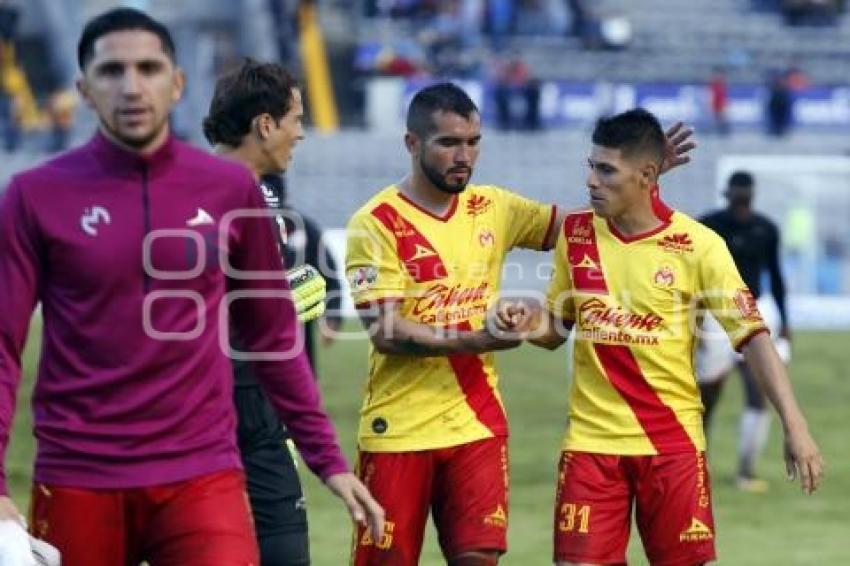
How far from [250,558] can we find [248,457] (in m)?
1.76

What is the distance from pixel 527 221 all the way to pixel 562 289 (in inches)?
14.9

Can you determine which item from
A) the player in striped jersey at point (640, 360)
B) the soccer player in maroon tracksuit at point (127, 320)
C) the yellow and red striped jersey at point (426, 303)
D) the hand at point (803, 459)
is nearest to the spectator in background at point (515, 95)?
the yellow and red striped jersey at point (426, 303)

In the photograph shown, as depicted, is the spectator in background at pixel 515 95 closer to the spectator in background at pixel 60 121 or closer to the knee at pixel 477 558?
the spectator in background at pixel 60 121

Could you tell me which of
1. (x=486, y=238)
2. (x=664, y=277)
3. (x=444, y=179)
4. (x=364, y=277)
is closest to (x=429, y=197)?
(x=444, y=179)

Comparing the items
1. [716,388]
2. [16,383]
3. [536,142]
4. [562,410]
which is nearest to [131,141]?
[16,383]

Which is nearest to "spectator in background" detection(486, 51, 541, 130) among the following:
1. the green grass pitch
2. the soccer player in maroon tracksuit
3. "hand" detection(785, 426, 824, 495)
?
the green grass pitch

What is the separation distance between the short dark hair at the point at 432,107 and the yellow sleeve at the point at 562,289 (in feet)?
2.09

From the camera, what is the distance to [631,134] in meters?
8.45

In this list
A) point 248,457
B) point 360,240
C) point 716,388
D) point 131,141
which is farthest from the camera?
point 716,388

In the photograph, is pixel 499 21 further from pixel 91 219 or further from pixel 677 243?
pixel 91 219

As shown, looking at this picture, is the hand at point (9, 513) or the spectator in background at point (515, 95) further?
the spectator in background at point (515, 95)

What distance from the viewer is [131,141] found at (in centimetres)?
612

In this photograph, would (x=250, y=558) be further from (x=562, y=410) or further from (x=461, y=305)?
(x=562, y=410)

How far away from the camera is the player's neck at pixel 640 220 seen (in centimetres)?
849
